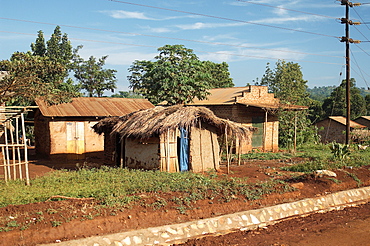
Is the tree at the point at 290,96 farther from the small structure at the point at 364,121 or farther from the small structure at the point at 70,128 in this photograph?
the small structure at the point at 70,128

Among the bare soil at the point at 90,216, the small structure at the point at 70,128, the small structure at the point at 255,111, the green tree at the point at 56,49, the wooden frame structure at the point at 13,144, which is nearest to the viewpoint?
the bare soil at the point at 90,216

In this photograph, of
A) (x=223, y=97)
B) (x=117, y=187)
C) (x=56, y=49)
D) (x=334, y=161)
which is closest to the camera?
(x=117, y=187)

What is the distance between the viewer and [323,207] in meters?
11.8

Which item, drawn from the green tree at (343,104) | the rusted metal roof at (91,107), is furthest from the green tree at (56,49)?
the green tree at (343,104)

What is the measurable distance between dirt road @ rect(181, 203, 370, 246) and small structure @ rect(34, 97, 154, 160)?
1413cm

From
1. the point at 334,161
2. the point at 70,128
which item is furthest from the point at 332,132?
the point at 70,128

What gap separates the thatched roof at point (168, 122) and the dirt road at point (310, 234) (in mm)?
5522

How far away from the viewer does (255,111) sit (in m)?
23.7

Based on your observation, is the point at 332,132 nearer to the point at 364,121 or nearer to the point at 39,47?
the point at 364,121

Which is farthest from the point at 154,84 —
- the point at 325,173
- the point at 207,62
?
the point at 207,62

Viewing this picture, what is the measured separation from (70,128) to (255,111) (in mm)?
11414

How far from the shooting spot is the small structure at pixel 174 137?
14.6 metres

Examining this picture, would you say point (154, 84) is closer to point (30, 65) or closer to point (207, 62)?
point (30, 65)

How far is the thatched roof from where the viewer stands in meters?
14.3
